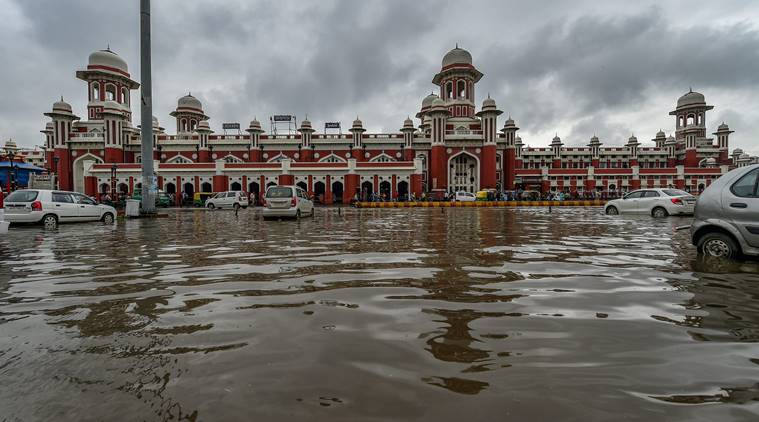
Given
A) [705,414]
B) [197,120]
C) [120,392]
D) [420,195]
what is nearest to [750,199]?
[705,414]

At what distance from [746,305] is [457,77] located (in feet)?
165

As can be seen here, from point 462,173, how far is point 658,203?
105ft

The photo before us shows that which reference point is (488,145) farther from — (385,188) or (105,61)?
(105,61)

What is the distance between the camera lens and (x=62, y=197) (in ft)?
45.1

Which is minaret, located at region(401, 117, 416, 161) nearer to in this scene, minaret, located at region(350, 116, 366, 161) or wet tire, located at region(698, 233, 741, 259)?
minaret, located at region(350, 116, 366, 161)

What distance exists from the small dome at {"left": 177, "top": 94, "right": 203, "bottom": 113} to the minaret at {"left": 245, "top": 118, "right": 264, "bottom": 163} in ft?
43.6

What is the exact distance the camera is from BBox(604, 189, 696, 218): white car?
51.1 ft

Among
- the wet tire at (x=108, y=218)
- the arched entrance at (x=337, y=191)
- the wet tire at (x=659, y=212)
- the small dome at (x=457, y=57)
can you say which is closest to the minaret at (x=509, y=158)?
the small dome at (x=457, y=57)

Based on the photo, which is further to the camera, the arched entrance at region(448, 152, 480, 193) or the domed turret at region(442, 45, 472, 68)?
the domed turret at region(442, 45, 472, 68)

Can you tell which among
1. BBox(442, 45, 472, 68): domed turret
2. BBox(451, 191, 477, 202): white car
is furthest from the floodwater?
BBox(442, 45, 472, 68): domed turret

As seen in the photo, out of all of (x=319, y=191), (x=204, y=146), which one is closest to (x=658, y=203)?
(x=319, y=191)

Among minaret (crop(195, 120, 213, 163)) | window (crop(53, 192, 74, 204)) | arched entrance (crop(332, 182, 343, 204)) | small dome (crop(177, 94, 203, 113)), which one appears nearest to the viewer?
window (crop(53, 192, 74, 204))

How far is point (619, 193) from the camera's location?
5238cm

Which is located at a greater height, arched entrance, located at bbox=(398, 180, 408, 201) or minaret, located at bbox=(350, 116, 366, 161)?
minaret, located at bbox=(350, 116, 366, 161)
